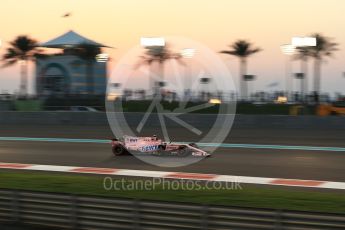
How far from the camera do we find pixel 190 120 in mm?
25094

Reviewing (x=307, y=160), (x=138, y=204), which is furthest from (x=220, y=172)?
(x=138, y=204)

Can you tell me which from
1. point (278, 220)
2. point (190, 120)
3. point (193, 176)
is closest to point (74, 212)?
point (278, 220)

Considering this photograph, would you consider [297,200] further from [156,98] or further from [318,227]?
[156,98]

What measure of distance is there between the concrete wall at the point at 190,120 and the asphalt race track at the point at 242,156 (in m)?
0.61

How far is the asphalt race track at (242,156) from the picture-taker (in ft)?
40.8

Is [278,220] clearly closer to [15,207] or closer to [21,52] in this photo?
[15,207]

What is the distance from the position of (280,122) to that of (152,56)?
26.3 meters

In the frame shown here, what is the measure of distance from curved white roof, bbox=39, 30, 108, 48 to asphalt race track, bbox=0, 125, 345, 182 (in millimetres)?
25368

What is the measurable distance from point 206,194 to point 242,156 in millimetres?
6467

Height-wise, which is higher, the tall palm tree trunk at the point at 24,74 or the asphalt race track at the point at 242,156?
the tall palm tree trunk at the point at 24,74

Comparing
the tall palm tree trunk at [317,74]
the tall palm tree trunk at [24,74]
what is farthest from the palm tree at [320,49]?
the tall palm tree trunk at [24,74]

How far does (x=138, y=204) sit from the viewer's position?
254 inches

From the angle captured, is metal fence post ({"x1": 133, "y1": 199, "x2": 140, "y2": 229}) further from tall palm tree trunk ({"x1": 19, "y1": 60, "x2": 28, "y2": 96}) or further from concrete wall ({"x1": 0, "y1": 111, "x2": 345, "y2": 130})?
tall palm tree trunk ({"x1": 19, "y1": 60, "x2": 28, "y2": 96})

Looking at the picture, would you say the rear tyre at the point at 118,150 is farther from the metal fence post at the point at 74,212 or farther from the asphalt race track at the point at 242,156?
the metal fence post at the point at 74,212
